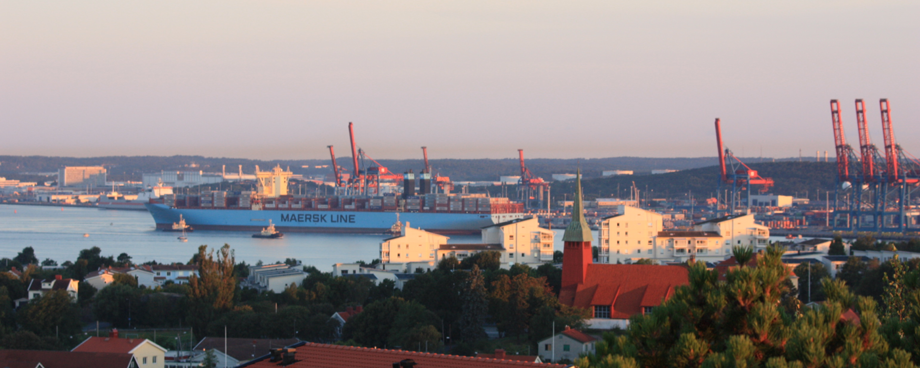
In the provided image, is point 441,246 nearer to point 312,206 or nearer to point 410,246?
point 410,246

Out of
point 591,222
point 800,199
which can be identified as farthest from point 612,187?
point 591,222

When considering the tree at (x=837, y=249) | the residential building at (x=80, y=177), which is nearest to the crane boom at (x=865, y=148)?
the tree at (x=837, y=249)

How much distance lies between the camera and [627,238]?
1958 cm

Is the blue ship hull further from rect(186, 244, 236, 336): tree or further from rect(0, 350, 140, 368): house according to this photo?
rect(0, 350, 140, 368): house

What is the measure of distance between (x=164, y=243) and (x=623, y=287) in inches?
1085

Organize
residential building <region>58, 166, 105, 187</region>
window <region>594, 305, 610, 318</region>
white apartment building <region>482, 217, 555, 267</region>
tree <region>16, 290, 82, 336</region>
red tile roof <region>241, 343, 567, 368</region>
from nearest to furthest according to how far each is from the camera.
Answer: red tile roof <region>241, 343, 567, 368</region> < window <region>594, 305, 610, 318</region> < tree <region>16, 290, 82, 336</region> < white apartment building <region>482, 217, 555, 267</region> < residential building <region>58, 166, 105, 187</region>

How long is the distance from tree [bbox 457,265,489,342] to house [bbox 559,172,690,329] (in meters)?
1.01

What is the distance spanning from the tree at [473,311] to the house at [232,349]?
2.21m

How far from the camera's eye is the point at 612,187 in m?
72.8

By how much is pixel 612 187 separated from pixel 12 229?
43.1 m

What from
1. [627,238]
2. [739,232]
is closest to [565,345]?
[627,238]

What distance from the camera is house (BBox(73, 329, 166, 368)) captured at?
28.9 feet

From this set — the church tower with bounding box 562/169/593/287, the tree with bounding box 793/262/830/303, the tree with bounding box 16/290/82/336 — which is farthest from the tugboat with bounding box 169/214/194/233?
the church tower with bounding box 562/169/593/287

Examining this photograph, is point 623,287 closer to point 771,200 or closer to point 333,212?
point 333,212
